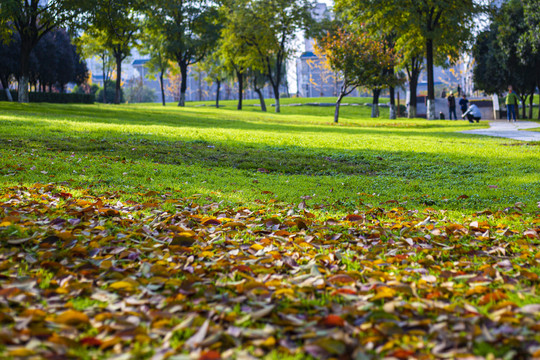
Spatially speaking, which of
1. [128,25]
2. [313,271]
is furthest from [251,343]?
[128,25]

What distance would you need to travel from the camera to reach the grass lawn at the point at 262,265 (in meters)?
2.46

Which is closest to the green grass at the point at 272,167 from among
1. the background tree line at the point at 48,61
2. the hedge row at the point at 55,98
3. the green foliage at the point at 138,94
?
the hedge row at the point at 55,98

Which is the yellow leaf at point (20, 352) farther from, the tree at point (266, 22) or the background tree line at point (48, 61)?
the background tree line at point (48, 61)

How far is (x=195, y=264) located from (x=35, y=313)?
1.25m

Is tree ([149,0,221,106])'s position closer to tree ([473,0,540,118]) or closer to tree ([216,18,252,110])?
tree ([216,18,252,110])

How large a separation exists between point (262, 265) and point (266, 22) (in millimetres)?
42118

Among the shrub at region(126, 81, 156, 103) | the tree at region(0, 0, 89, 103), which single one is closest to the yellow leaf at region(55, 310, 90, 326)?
the tree at region(0, 0, 89, 103)

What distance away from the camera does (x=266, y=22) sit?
43.1 metres

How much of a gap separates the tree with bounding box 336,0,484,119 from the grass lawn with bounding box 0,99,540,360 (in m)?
23.4

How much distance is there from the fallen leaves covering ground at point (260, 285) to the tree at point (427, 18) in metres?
26.5

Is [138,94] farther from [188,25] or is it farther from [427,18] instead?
[427,18]

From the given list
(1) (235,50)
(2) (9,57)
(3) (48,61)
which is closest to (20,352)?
(1) (235,50)

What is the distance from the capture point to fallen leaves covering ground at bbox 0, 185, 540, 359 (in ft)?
7.92

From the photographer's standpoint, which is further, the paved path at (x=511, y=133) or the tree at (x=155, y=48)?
the tree at (x=155, y=48)
